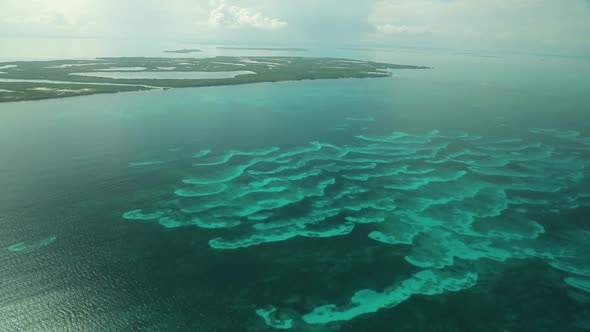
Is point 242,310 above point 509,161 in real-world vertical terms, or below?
below

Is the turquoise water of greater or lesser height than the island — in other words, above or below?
below

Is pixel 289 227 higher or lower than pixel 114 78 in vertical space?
lower

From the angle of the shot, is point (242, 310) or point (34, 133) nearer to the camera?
point (242, 310)

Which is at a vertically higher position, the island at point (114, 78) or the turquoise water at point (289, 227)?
the island at point (114, 78)

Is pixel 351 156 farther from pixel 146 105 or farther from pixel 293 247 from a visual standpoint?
pixel 146 105

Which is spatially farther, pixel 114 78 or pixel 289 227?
pixel 114 78

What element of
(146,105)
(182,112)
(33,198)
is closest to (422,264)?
(33,198)

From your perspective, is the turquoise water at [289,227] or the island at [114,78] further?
the island at [114,78]

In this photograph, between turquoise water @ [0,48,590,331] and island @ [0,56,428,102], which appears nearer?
turquoise water @ [0,48,590,331]
